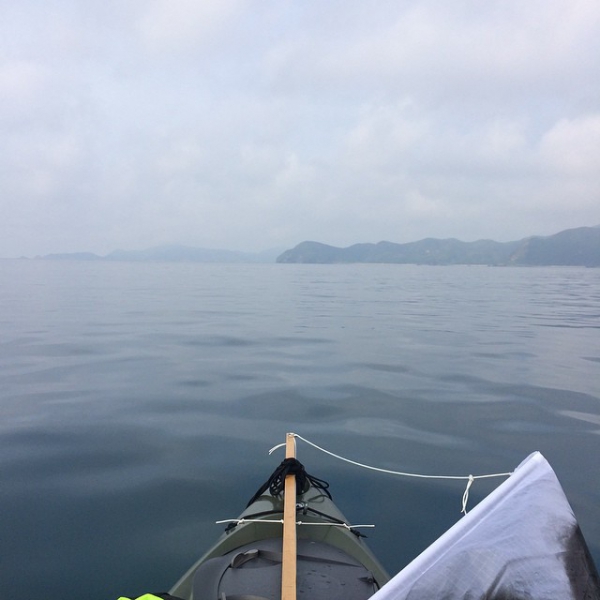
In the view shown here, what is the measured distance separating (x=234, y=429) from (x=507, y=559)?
619 centimetres

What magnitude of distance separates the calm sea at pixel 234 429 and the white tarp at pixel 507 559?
2.67 metres

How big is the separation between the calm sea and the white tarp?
8.76ft

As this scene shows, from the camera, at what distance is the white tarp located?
218cm

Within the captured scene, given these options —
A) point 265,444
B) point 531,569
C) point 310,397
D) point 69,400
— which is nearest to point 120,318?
point 69,400

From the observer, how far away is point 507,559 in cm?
229

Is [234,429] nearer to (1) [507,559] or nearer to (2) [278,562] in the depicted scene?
(2) [278,562]

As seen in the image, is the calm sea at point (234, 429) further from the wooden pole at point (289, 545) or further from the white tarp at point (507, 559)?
the white tarp at point (507, 559)

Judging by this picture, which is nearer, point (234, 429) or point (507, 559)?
point (507, 559)

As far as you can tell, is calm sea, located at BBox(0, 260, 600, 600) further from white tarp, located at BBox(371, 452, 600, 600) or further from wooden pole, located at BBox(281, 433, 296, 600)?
white tarp, located at BBox(371, 452, 600, 600)

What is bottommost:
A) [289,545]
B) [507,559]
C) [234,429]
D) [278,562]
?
[234,429]

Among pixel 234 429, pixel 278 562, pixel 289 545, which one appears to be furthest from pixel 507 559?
pixel 234 429

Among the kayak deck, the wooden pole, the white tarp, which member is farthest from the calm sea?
the white tarp

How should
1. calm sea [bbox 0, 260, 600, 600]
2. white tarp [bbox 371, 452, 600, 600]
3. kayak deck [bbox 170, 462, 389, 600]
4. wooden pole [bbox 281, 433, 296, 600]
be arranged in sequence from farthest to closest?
1. calm sea [bbox 0, 260, 600, 600]
2. kayak deck [bbox 170, 462, 389, 600]
3. wooden pole [bbox 281, 433, 296, 600]
4. white tarp [bbox 371, 452, 600, 600]

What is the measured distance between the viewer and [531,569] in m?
2.28
